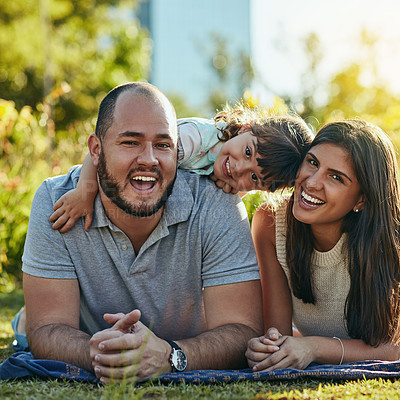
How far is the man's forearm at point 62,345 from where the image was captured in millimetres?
2816

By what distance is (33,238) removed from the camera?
127 inches

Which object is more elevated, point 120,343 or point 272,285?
point 272,285

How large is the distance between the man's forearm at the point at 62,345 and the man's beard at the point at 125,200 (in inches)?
27.9

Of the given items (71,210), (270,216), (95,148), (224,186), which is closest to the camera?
(71,210)

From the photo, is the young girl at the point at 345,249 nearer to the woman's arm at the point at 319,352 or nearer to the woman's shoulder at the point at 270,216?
the woman's arm at the point at 319,352

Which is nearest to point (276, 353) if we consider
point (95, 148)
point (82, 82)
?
point (95, 148)

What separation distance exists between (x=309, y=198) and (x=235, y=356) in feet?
3.07

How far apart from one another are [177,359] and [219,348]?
25 centimetres

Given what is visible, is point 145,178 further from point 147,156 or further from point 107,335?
point 107,335

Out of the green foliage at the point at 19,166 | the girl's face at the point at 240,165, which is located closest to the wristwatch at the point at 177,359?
the girl's face at the point at 240,165

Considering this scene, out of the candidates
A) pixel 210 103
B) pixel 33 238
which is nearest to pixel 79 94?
pixel 210 103

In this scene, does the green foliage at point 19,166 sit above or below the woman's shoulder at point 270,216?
above

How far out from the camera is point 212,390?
8.48 ft

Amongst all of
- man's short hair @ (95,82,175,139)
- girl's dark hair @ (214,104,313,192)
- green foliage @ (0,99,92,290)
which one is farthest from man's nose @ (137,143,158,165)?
green foliage @ (0,99,92,290)
